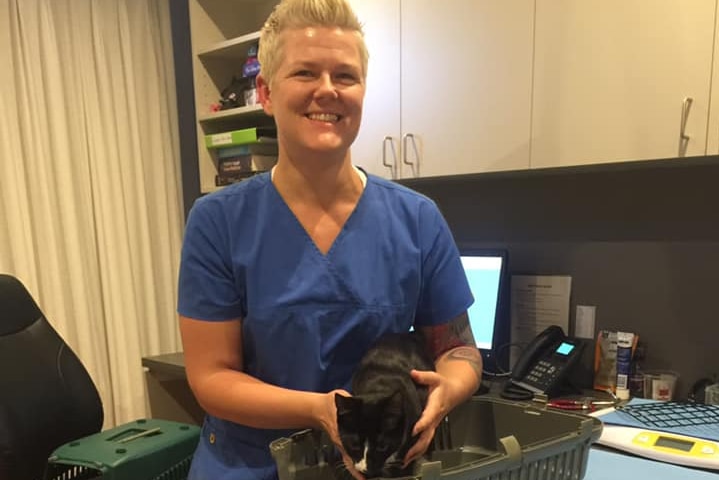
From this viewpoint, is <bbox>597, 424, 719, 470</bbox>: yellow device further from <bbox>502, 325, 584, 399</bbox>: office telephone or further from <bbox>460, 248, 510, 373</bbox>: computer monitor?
<bbox>460, 248, 510, 373</bbox>: computer monitor

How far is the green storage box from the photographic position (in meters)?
1.62

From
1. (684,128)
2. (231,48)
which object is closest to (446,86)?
(684,128)

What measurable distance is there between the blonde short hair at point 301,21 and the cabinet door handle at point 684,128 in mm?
742

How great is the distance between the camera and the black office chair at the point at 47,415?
1.65m

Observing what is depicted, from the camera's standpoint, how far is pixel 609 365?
5.40ft

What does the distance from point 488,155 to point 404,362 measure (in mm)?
875

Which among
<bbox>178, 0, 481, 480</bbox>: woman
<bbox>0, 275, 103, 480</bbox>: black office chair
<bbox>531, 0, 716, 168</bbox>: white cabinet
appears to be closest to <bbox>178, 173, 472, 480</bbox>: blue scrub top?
<bbox>178, 0, 481, 480</bbox>: woman

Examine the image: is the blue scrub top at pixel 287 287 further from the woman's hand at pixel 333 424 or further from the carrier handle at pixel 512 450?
the carrier handle at pixel 512 450

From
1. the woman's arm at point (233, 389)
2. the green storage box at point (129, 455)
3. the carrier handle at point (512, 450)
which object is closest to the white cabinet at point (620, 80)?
the carrier handle at point (512, 450)

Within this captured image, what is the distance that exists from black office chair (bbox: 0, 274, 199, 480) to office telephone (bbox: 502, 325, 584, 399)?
3.42ft

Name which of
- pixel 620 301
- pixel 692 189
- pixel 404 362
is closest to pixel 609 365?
pixel 620 301

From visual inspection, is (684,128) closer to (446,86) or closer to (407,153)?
(446,86)

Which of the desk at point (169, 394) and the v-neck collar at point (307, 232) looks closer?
the v-neck collar at point (307, 232)

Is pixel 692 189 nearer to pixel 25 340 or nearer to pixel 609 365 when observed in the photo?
pixel 609 365
